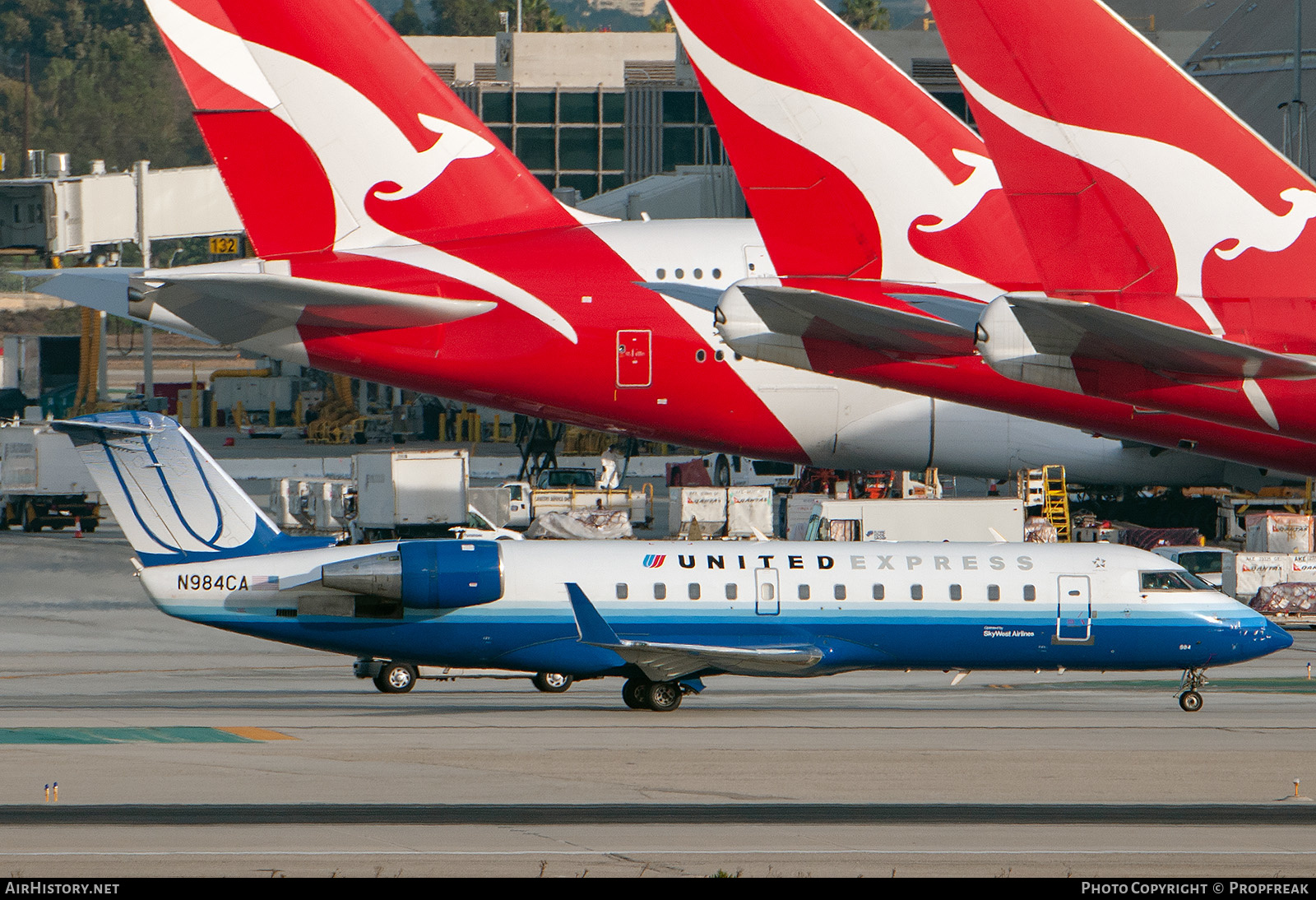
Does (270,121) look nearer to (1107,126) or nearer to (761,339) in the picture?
(761,339)

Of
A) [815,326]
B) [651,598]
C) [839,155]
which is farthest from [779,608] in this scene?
[839,155]

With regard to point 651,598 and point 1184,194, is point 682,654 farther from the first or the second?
point 1184,194

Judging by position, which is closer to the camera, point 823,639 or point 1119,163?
point 1119,163

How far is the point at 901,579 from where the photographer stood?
2647 centimetres

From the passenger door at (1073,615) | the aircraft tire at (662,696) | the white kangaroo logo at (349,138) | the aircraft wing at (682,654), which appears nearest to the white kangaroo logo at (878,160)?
the passenger door at (1073,615)

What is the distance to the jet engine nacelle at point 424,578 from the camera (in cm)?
2511

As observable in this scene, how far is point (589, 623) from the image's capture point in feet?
82.4

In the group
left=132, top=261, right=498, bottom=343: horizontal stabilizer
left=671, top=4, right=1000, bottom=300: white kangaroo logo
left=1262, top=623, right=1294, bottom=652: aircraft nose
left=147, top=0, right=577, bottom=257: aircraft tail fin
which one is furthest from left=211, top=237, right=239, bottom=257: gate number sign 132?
left=1262, top=623, right=1294, bottom=652: aircraft nose

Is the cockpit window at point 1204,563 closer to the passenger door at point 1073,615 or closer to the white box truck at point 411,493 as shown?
the passenger door at point 1073,615

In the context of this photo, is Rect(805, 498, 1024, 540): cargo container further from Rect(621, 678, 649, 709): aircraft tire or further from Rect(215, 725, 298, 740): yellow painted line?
Rect(215, 725, 298, 740): yellow painted line

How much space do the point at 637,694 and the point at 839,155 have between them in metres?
8.89

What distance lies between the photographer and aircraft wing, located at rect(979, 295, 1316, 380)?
17.5 meters

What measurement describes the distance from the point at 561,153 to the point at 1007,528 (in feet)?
257

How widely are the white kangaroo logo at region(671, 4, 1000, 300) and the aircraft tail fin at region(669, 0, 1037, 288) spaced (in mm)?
18
